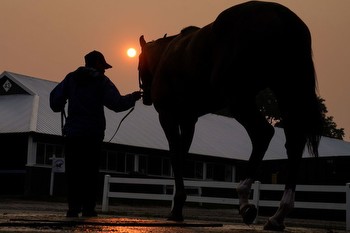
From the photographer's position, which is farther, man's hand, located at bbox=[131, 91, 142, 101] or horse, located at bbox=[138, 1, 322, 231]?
man's hand, located at bbox=[131, 91, 142, 101]

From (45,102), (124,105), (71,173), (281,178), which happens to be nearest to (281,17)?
(124,105)

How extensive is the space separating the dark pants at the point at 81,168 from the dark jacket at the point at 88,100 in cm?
11

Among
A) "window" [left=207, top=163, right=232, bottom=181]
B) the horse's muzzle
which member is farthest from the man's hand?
"window" [left=207, top=163, right=232, bottom=181]

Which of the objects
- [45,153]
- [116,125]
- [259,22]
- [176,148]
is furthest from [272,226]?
[116,125]

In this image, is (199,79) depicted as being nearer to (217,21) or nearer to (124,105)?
(217,21)

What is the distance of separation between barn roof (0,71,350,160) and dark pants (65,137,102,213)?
2918 cm

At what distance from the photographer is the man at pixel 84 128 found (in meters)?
8.91

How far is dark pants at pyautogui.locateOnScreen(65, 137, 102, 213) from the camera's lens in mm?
8953

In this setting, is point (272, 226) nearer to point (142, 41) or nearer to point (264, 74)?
point (264, 74)

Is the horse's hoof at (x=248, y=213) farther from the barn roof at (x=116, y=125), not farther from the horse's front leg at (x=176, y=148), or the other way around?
the barn roof at (x=116, y=125)

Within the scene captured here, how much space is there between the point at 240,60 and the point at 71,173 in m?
3.17

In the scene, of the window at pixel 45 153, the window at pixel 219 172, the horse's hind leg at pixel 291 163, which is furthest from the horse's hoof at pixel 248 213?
the window at pixel 219 172

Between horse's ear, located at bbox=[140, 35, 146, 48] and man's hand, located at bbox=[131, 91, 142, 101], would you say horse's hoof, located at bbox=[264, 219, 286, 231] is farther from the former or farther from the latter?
horse's ear, located at bbox=[140, 35, 146, 48]

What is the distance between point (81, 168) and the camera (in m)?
9.03
